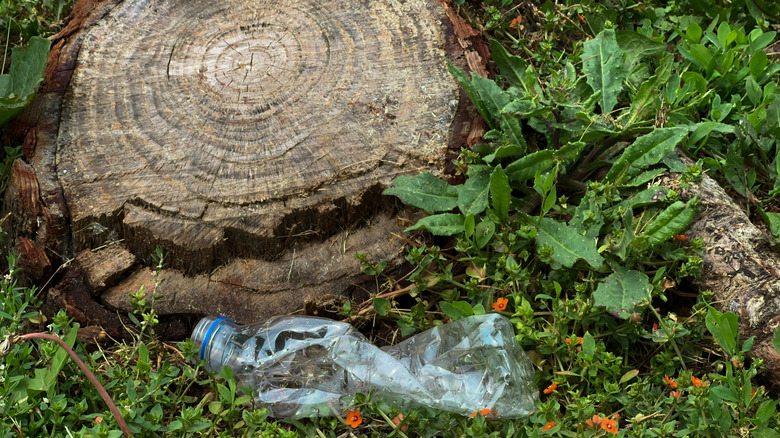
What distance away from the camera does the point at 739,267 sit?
218 centimetres

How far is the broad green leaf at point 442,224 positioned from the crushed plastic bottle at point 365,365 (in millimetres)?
312

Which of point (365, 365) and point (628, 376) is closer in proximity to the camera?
point (628, 376)

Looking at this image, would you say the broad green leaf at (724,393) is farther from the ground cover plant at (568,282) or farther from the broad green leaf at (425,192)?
the broad green leaf at (425,192)

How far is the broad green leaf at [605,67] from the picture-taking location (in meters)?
2.62

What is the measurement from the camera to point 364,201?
2.38 meters

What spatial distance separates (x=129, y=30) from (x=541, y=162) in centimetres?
170

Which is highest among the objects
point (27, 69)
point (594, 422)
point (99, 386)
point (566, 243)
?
point (27, 69)

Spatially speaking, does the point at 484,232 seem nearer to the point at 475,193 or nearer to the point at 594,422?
the point at 475,193

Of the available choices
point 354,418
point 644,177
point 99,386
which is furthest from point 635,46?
point 99,386

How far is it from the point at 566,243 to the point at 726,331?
53 centimetres

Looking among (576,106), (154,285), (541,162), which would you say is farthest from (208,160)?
(576,106)

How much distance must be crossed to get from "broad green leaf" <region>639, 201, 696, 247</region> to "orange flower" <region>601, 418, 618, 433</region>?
1.96ft

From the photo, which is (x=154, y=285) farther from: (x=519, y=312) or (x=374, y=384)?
(x=519, y=312)

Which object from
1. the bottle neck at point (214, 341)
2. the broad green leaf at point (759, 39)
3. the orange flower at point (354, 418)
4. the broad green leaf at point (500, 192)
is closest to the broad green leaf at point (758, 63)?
the broad green leaf at point (759, 39)
